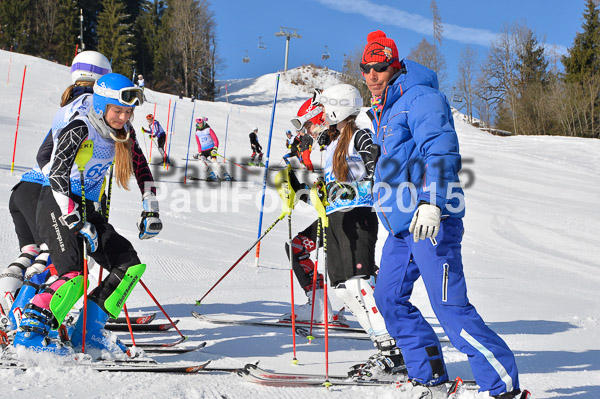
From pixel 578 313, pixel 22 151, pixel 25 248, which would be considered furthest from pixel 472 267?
pixel 22 151

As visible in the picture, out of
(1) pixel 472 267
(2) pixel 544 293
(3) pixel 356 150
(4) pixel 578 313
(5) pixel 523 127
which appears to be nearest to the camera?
(3) pixel 356 150

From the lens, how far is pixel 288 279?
20.7 feet

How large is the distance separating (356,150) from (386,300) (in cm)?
119

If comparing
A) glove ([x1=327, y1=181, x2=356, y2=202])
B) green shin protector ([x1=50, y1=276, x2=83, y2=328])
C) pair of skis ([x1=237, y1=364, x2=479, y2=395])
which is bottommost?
pair of skis ([x1=237, y1=364, x2=479, y2=395])

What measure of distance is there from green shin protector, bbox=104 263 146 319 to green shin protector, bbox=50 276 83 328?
0.19m

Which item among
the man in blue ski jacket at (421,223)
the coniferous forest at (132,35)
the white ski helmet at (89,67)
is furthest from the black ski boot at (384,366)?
the coniferous forest at (132,35)

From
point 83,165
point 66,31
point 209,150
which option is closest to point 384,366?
point 83,165

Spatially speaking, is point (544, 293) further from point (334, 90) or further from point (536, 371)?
point (334, 90)

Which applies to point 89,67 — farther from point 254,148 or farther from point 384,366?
point 254,148

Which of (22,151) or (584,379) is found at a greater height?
(22,151)

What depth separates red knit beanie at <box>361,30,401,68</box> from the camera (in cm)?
281

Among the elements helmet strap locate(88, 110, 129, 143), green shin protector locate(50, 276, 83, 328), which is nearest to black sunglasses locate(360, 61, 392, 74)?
helmet strap locate(88, 110, 129, 143)

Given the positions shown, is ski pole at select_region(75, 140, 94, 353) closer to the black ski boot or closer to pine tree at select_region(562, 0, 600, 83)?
the black ski boot

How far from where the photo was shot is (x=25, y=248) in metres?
3.64
